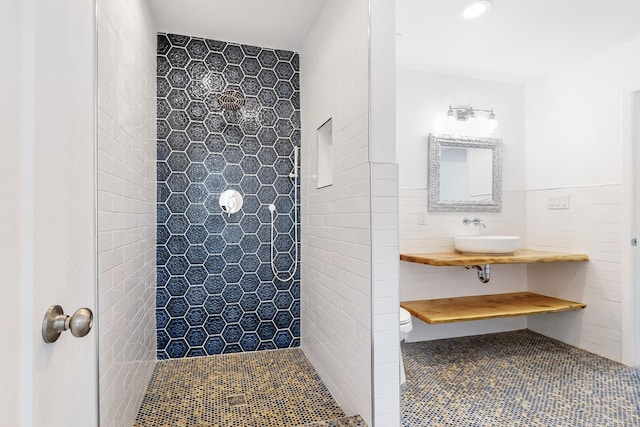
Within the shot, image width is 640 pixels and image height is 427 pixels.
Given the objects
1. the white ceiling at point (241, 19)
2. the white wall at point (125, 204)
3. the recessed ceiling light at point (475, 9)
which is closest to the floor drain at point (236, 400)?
the white wall at point (125, 204)

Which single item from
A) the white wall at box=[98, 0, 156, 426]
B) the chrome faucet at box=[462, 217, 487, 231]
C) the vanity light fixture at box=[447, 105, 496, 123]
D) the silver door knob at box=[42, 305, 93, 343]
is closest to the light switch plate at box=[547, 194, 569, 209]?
the chrome faucet at box=[462, 217, 487, 231]

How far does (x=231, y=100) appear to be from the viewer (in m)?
2.75

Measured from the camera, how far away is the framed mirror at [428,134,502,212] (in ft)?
10.2

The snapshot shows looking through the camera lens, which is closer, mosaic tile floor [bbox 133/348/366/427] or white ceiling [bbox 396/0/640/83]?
mosaic tile floor [bbox 133/348/366/427]

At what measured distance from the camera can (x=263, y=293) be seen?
2.83m

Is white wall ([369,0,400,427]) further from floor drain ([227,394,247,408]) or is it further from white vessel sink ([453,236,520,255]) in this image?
white vessel sink ([453,236,520,255])

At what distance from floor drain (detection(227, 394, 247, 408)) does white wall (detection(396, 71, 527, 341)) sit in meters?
1.53

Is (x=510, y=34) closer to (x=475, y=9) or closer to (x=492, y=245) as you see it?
(x=475, y=9)

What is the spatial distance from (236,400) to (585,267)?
2.80 metres

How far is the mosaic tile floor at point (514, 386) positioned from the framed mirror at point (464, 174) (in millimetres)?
1183

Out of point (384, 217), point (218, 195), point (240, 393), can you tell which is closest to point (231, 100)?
point (218, 195)

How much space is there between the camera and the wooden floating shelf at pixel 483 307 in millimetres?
2607

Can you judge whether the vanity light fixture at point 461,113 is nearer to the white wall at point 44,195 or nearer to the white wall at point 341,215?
the white wall at point 341,215

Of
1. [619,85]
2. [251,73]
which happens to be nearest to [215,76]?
[251,73]
